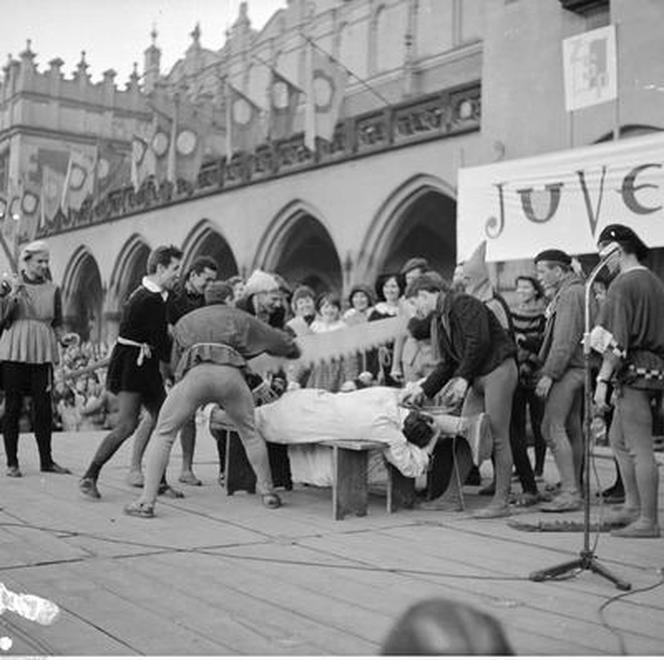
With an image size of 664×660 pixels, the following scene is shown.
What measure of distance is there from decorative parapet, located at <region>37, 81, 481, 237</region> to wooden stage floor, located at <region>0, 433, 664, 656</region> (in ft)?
37.8

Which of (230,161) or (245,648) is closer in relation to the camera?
(245,648)

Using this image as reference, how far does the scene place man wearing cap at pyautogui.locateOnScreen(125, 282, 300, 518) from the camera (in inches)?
211

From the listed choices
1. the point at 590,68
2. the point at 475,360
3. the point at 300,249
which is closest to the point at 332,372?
the point at 475,360

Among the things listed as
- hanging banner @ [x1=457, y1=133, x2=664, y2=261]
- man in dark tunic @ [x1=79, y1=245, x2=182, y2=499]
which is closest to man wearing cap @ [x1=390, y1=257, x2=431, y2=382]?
man in dark tunic @ [x1=79, y1=245, x2=182, y2=499]

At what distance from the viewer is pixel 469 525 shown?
209 inches

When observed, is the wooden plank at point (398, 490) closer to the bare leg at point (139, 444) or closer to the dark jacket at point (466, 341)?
the dark jacket at point (466, 341)

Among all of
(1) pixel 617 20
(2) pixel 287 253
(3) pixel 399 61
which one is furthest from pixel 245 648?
(3) pixel 399 61

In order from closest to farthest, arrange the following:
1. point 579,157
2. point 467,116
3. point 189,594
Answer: point 189,594
point 579,157
point 467,116

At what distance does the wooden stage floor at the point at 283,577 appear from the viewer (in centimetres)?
303

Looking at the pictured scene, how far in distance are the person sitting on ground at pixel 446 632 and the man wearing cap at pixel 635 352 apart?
386 centimetres

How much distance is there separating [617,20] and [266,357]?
851 centimetres

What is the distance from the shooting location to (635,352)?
4.86 meters

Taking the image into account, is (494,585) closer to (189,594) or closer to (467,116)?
(189,594)

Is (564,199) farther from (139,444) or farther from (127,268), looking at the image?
(127,268)
